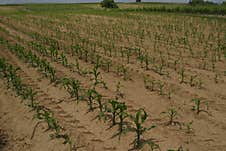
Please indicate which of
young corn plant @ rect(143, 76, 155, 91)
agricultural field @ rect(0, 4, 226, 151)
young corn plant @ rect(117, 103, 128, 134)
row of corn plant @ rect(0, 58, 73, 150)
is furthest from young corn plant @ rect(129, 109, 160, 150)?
young corn plant @ rect(143, 76, 155, 91)

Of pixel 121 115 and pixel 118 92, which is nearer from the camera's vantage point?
pixel 121 115

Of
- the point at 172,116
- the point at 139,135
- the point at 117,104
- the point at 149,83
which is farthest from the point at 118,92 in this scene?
the point at 139,135

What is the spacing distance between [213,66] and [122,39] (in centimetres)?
623

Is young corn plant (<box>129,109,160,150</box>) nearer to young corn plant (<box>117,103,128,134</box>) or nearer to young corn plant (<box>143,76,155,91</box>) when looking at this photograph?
young corn plant (<box>117,103,128,134</box>)

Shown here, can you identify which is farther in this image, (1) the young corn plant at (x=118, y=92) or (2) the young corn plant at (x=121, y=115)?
(1) the young corn plant at (x=118, y=92)

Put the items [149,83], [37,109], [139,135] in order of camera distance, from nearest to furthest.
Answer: [139,135], [37,109], [149,83]

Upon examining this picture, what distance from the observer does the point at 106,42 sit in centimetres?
1330

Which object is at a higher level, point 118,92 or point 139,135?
point 118,92

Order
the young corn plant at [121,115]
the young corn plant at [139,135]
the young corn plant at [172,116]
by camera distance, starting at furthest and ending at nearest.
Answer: the young corn plant at [172,116] < the young corn plant at [121,115] < the young corn plant at [139,135]

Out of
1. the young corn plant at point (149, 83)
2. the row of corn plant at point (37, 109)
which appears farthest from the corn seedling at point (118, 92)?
the row of corn plant at point (37, 109)

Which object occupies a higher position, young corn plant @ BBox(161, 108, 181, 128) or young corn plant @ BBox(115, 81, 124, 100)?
young corn plant @ BBox(115, 81, 124, 100)

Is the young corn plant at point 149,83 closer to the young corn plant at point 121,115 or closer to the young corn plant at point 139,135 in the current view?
the young corn plant at point 121,115

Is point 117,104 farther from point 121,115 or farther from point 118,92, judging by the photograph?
point 118,92

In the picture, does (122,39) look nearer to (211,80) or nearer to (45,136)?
(211,80)
